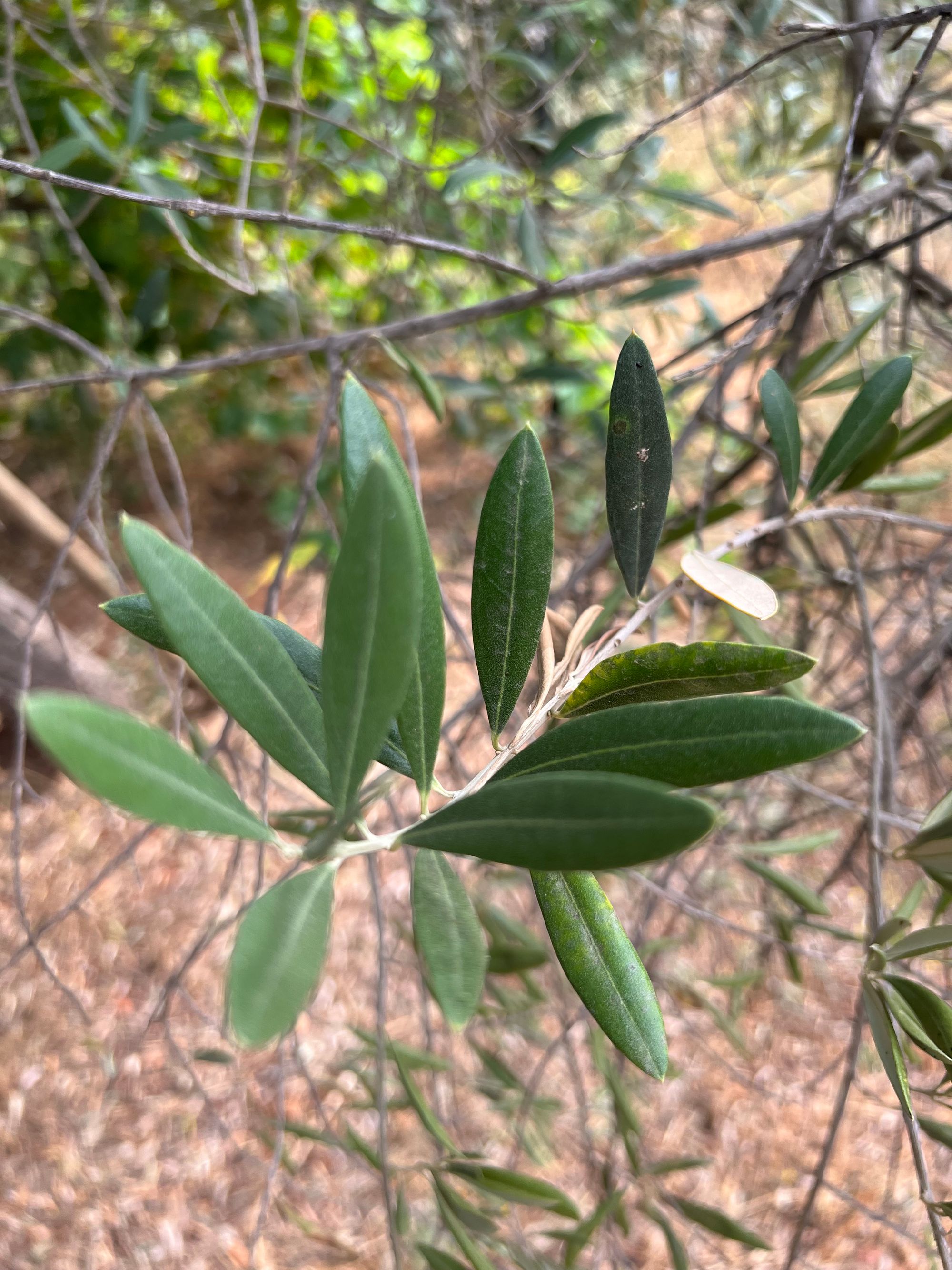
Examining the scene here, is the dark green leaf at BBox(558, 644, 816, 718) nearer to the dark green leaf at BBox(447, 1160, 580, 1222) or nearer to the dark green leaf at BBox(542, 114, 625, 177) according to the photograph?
the dark green leaf at BBox(447, 1160, 580, 1222)

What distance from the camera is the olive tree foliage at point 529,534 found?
0.79 ft

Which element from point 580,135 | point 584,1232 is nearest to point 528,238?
point 580,135

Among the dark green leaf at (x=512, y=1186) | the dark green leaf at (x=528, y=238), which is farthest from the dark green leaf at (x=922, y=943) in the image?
the dark green leaf at (x=528, y=238)

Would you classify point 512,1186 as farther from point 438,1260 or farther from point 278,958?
point 278,958

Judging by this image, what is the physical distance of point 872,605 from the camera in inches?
63.4

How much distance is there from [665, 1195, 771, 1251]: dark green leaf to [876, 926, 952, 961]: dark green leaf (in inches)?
15.4

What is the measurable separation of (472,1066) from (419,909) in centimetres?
129

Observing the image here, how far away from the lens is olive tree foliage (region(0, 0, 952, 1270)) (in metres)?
0.24

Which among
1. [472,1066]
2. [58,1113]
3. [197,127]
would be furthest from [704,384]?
[58,1113]

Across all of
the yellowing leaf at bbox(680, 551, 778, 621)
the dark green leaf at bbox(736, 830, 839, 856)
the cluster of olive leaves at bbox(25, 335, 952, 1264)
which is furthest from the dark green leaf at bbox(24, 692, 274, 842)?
the dark green leaf at bbox(736, 830, 839, 856)

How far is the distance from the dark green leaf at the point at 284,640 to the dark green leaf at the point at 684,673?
0.08m

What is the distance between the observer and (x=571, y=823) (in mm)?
208

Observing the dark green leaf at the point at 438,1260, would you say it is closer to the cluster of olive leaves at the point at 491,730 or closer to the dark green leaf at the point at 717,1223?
the dark green leaf at the point at 717,1223

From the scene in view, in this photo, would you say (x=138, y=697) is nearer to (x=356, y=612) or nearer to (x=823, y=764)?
(x=823, y=764)
